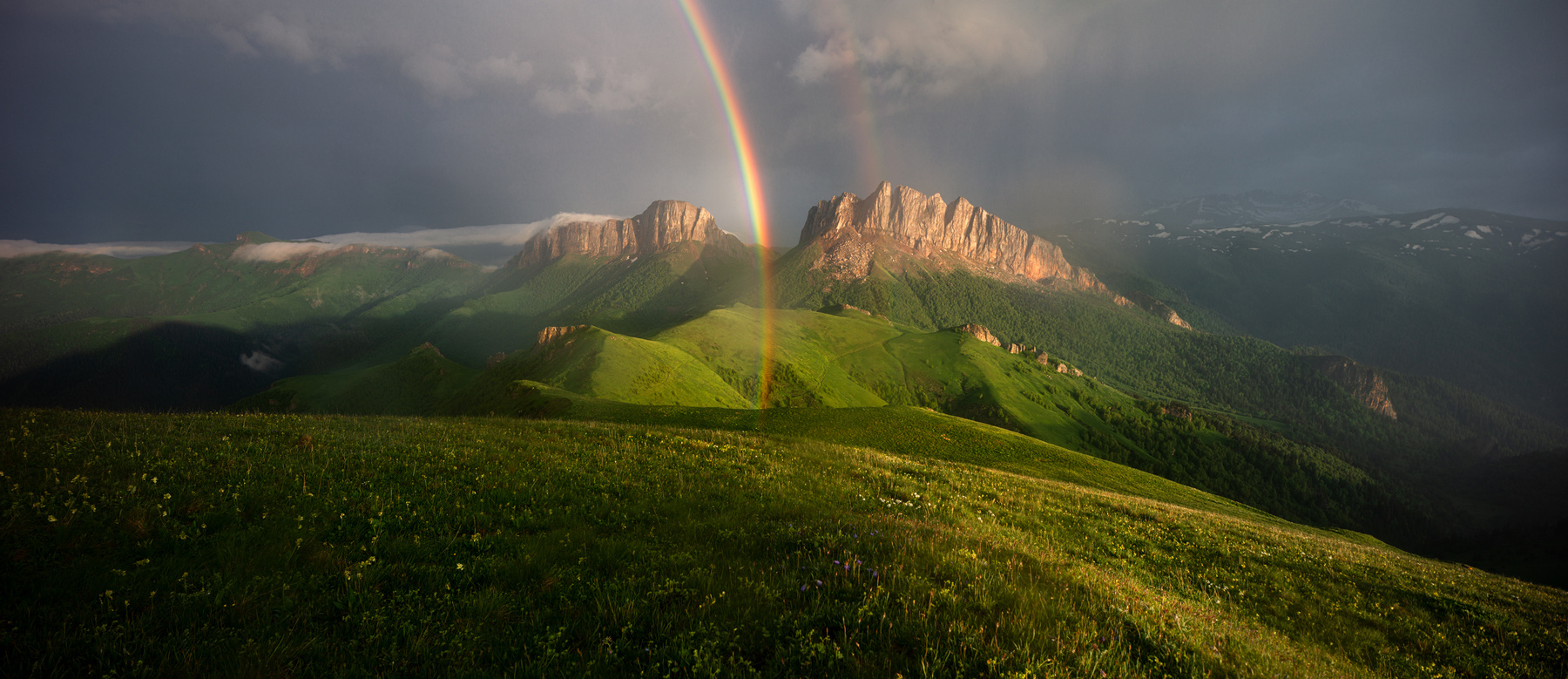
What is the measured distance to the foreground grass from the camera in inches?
188

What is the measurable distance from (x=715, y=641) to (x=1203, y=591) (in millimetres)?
10039

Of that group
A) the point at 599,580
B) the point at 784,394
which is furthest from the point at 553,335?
the point at 599,580

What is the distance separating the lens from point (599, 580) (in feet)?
20.7

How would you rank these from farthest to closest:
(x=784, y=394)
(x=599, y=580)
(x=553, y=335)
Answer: (x=553, y=335)
(x=784, y=394)
(x=599, y=580)

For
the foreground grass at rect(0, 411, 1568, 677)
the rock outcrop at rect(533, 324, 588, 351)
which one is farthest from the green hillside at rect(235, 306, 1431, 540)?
the foreground grass at rect(0, 411, 1568, 677)

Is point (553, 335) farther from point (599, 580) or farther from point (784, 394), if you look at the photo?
point (599, 580)

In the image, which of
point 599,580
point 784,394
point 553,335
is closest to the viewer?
point 599,580

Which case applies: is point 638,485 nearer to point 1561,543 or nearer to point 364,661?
point 364,661

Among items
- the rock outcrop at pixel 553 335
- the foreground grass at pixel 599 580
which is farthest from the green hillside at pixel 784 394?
the foreground grass at pixel 599 580

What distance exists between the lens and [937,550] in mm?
7668

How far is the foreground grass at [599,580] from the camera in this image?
4.77m

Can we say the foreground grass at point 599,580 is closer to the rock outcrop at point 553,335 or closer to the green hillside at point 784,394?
the green hillside at point 784,394

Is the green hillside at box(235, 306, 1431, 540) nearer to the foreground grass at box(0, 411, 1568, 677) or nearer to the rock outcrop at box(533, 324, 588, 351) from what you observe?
the rock outcrop at box(533, 324, 588, 351)

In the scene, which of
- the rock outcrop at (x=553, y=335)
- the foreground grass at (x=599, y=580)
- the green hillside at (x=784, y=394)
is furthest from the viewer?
the rock outcrop at (x=553, y=335)
